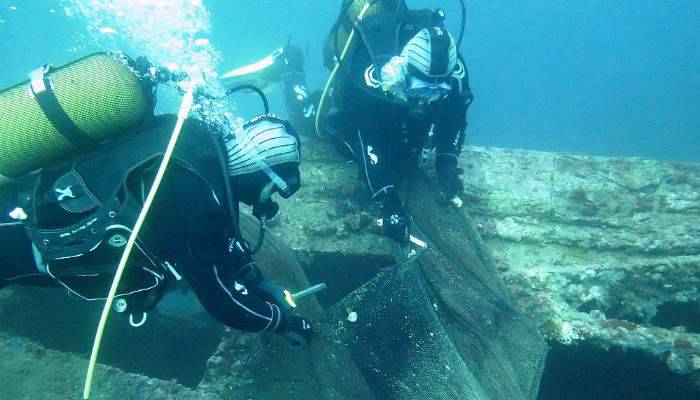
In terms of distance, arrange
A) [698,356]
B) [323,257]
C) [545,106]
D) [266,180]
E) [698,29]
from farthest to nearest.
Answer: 1. [698,29]
2. [545,106]
3. [323,257]
4. [698,356]
5. [266,180]

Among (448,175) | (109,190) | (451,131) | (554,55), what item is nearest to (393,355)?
(109,190)

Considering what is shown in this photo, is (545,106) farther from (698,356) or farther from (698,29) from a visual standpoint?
(698,356)

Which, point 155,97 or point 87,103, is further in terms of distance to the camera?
point 155,97

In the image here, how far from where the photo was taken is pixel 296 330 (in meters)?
2.53

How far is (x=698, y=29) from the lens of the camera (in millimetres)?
107625

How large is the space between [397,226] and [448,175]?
1081 millimetres

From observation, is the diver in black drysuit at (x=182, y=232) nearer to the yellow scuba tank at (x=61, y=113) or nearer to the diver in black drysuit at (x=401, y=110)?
the yellow scuba tank at (x=61, y=113)

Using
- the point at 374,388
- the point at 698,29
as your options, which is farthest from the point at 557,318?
the point at 698,29

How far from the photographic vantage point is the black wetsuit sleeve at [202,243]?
1.90 m

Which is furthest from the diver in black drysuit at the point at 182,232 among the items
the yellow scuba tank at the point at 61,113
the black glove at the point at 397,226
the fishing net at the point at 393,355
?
the black glove at the point at 397,226

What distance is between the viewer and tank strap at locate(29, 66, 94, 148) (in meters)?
1.86

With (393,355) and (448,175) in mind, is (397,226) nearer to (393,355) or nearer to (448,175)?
(448,175)

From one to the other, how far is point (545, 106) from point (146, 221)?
96.8 metres

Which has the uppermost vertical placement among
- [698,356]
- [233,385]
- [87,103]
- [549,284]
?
[549,284]
